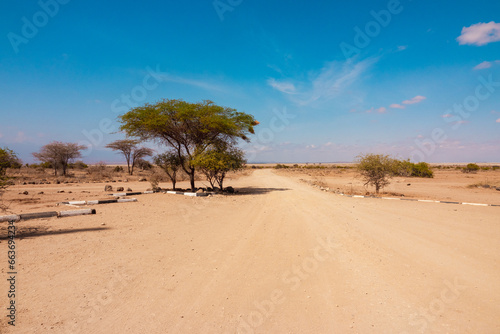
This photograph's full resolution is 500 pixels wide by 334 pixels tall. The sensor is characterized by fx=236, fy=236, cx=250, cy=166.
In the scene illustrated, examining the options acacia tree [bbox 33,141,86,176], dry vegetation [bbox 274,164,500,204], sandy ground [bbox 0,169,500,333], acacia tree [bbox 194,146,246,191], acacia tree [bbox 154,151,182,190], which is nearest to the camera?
sandy ground [bbox 0,169,500,333]

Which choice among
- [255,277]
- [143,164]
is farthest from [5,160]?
[143,164]

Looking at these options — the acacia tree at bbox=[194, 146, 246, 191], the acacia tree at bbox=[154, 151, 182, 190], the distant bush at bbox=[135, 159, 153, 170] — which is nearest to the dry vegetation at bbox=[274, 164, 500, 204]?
the acacia tree at bbox=[194, 146, 246, 191]

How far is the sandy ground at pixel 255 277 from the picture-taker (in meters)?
3.31

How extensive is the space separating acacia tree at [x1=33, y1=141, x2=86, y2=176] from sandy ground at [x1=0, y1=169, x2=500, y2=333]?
36.1 m

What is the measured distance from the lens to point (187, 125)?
18094 millimetres

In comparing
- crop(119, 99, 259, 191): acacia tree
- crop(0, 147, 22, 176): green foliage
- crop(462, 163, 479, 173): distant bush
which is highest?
crop(119, 99, 259, 191): acacia tree

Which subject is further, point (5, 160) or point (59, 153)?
point (59, 153)

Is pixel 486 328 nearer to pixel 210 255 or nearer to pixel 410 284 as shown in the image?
pixel 410 284

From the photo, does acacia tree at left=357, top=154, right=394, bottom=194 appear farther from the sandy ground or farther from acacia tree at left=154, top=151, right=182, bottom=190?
acacia tree at left=154, top=151, right=182, bottom=190

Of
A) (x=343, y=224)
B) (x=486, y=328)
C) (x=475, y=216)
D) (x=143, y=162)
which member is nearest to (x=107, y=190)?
(x=343, y=224)

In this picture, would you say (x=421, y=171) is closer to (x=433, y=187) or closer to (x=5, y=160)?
(x=433, y=187)

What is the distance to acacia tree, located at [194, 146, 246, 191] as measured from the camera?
16.4m

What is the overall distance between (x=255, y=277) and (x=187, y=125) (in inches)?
603

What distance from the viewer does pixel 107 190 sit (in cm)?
1861
